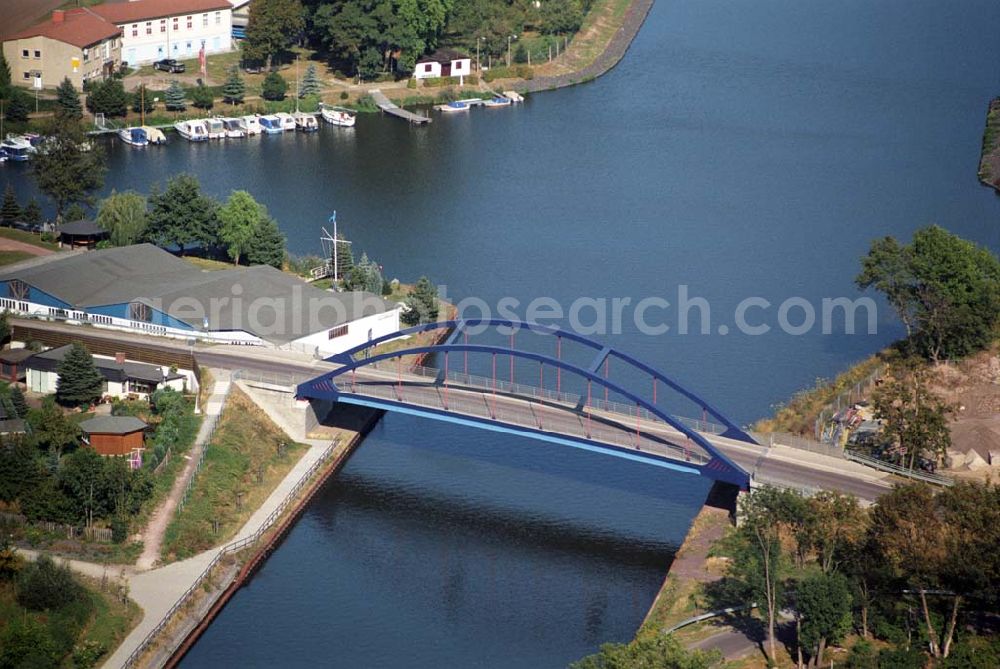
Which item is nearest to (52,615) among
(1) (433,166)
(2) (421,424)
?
(2) (421,424)

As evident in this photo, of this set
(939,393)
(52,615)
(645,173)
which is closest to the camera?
(52,615)

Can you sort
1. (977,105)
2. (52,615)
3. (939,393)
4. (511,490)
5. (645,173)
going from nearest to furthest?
(52,615), (511,490), (939,393), (645,173), (977,105)

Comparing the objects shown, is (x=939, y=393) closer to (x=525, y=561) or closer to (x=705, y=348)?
(x=705, y=348)

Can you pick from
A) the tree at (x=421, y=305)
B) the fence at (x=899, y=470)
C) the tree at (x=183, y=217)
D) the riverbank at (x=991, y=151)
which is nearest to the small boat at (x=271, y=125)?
the tree at (x=183, y=217)

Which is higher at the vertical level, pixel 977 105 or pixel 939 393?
pixel 977 105

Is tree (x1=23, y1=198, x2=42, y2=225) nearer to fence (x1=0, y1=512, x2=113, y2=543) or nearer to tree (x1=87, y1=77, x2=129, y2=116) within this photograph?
tree (x1=87, y1=77, x2=129, y2=116)

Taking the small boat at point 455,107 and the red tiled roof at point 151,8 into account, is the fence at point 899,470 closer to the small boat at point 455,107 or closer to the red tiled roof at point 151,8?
the small boat at point 455,107
